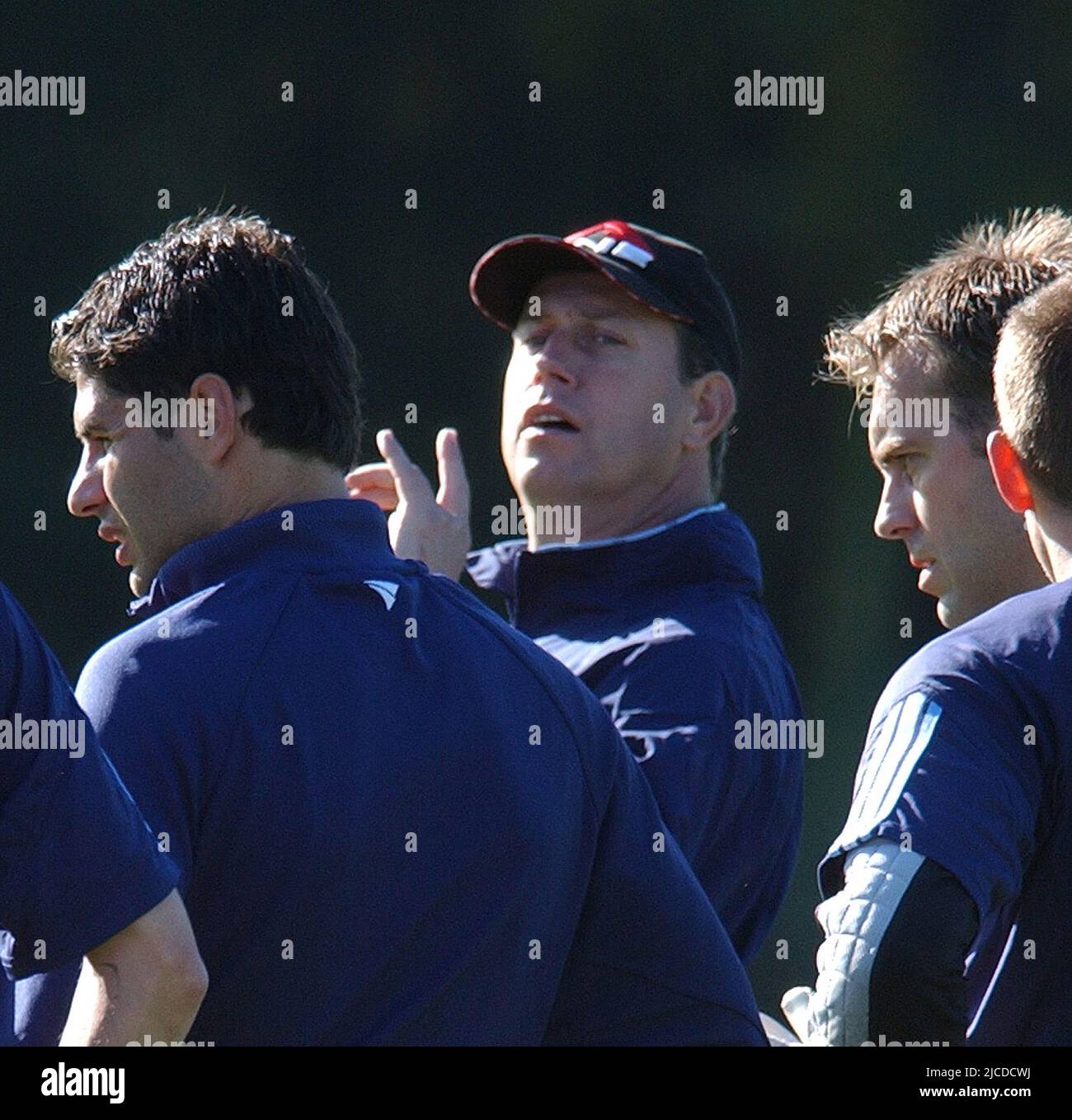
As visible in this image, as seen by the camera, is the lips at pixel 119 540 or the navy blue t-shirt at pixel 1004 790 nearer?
the navy blue t-shirt at pixel 1004 790

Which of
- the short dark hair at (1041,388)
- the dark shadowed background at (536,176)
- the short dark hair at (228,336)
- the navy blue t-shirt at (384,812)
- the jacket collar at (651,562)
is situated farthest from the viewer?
the dark shadowed background at (536,176)

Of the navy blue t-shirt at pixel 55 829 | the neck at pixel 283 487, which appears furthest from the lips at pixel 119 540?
the navy blue t-shirt at pixel 55 829

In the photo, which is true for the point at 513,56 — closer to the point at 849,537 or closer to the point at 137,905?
the point at 849,537

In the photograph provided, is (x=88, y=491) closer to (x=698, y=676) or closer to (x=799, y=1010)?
(x=698, y=676)

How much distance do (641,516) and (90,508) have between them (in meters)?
0.92

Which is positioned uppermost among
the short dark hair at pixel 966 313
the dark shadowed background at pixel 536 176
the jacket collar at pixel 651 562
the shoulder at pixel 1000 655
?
the dark shadowed background at pixel 536 176

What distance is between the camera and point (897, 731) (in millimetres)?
1658

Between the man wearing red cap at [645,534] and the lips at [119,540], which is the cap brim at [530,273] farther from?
the lips at [119,540]

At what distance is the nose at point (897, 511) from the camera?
2178 millimetres

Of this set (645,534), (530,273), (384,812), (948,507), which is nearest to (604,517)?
(645,534)

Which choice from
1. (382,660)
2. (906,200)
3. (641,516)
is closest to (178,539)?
(382,660)

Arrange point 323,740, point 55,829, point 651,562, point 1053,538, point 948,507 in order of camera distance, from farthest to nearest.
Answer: point 651,562 → point 948,507 → point 1053,538 → point 323,740 → point 55,829

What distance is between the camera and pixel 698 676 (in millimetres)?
2215

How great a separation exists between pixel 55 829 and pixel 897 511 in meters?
1.12
